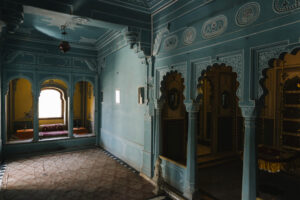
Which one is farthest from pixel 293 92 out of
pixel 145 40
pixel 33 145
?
pixel 33 145

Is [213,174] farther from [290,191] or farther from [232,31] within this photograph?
[232,31]

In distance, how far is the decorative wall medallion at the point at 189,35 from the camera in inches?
163

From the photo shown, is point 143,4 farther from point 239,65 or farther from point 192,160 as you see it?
point 192,160

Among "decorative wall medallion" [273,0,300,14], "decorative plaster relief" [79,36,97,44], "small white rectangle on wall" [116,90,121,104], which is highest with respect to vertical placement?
"decorative plaster relief" [79,36,97,44]

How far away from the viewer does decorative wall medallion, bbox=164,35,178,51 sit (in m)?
4.65

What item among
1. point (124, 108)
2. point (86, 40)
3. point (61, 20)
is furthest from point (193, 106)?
point (86, 40)

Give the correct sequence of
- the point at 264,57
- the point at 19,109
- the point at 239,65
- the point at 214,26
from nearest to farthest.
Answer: the point at 264,57
the point at 239,65
the point at 214,26
the point at 19,109

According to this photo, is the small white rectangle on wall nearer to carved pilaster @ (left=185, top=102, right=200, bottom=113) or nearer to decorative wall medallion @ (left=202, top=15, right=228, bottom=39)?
carved pilaster @ (left=185, top=102, right=200, bottom=113)

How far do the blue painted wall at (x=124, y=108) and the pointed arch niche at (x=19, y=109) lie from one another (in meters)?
4.35

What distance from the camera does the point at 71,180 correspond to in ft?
18.0

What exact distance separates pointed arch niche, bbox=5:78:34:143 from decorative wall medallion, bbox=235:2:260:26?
32.9 ft

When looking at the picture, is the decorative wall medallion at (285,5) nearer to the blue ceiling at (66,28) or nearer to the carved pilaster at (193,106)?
the carved pilaster at (193,106)

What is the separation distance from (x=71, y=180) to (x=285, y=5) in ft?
19.9

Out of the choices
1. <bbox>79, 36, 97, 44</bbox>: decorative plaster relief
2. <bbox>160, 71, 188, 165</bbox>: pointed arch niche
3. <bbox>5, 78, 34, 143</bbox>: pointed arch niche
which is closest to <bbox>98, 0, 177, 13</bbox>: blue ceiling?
<bbox>160, 71, 188, 165</bbox>: pointed arch niche
